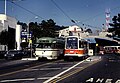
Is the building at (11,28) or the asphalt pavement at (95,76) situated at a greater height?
the building at (11,28)

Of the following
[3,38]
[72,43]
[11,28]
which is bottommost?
[72,43]

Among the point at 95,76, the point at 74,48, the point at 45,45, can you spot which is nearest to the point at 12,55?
the point at 45,45

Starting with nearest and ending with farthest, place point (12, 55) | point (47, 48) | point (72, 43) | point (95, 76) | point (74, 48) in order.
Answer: point (95, 76)
point (47, 48)
point (74, 48)
point (72, 43)
point (12, 55)

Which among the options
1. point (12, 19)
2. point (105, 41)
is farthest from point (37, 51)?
point (12, 19)

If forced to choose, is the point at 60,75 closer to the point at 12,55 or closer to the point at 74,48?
the point at 74,48

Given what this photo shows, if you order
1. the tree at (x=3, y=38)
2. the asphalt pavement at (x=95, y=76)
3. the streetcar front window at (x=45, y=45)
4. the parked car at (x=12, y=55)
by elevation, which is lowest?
the asphalt pavement at (x=95, y=76)

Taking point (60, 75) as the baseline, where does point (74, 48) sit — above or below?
above

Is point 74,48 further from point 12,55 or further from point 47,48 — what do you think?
point 12,55

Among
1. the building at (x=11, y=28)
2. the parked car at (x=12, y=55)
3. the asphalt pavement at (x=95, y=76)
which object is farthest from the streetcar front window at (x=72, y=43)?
the building at (x=11, y=28)

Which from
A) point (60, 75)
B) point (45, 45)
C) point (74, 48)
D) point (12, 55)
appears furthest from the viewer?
point (12, 55)

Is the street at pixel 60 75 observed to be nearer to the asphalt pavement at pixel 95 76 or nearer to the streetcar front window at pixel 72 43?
the asphalt pavement at pixel 95 76

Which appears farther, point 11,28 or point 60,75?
point 11,28

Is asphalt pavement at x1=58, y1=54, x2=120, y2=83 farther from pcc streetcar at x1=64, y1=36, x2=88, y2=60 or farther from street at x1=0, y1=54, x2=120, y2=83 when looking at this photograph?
pcc streetcar at x1=64, y1=36, x2=88, y2=60

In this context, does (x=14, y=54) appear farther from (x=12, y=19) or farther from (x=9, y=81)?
(x=12, y=19)
